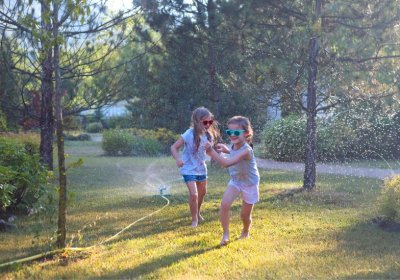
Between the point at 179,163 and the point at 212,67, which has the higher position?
the point at 212,67

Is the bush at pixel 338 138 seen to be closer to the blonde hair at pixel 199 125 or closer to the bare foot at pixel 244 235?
the blonde hair at pixel 199 125

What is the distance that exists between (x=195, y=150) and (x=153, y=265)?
6.77 feet

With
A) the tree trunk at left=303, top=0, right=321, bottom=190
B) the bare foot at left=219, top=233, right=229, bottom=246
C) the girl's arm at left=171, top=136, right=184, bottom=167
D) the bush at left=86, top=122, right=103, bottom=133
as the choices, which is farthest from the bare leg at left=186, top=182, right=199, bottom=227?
the bush at left=86, top=122, right=103, bottom=133

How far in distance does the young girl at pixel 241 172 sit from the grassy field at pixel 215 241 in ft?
0.87

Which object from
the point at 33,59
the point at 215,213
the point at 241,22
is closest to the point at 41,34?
the point at 215,213

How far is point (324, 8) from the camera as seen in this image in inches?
322

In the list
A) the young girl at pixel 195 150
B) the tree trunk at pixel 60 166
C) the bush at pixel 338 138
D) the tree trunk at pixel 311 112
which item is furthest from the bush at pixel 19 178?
the bush at pixel 338 138

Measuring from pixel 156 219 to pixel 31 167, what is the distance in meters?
1.65

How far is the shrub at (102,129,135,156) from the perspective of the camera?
19375mm

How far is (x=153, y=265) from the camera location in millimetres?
4457

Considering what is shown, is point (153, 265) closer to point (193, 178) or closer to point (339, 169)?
point (193, 178)

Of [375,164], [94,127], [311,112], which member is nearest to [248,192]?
[311,112]

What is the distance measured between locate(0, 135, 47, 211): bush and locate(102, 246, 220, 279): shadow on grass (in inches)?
58.5

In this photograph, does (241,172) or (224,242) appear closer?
(224,242)
